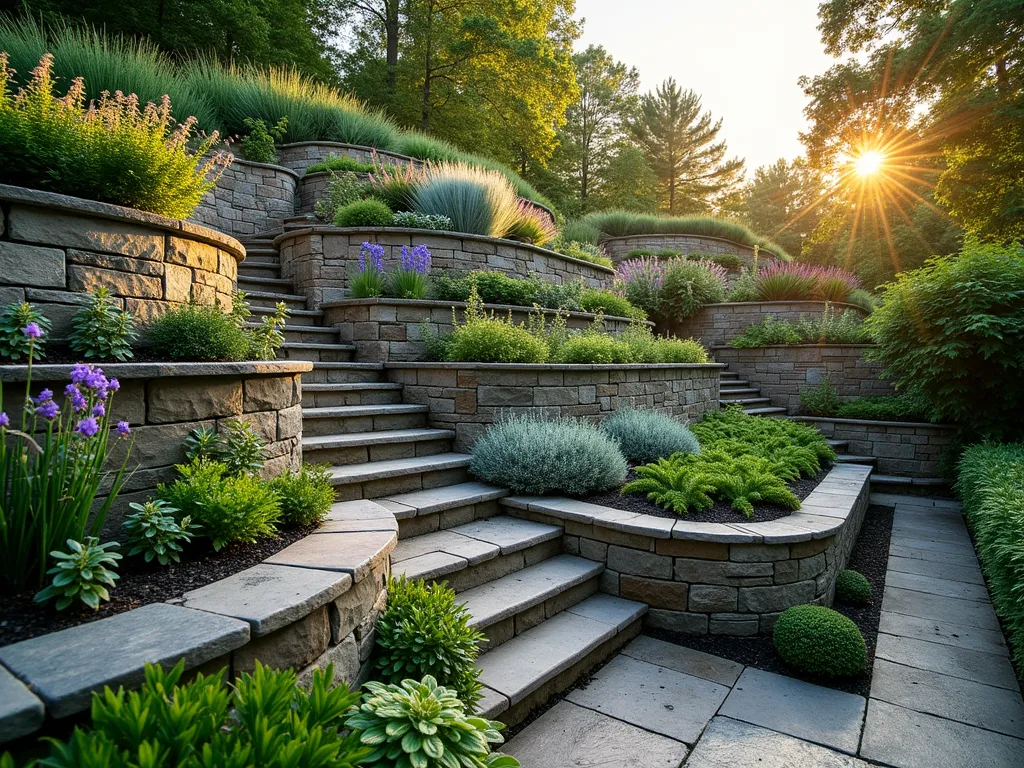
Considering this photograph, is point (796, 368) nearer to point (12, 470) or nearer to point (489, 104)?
point (12, 470)

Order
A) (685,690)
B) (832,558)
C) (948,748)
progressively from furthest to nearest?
(832,558) → (685,690) → (948,748)

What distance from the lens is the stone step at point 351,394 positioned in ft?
14.3

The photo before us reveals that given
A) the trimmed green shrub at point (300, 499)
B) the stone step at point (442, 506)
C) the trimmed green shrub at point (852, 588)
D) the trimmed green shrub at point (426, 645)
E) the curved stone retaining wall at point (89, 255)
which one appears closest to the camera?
the trimmed green shrub at point (426, 645)

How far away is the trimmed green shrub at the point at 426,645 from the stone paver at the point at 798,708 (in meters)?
1.32

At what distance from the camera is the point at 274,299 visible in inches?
225

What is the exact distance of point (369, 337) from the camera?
17.4 ft

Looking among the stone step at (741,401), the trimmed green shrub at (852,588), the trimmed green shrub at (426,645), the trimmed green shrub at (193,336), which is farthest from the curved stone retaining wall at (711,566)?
the stone step at (741,401)

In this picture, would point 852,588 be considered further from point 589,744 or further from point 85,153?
point 85,153

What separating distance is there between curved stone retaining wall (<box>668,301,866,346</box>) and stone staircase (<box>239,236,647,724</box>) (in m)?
7.38

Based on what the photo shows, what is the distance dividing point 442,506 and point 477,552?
0.53 meters

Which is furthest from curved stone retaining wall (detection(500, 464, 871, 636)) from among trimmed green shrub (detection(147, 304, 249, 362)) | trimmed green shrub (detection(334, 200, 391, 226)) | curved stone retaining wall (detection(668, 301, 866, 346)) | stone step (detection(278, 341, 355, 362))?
curved stone retaining wall (detection(668, 301, 866, 346))

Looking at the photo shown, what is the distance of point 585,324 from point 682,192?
2441cm

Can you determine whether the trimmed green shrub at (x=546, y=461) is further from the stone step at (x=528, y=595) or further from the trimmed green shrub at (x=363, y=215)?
the trimmed green shrub at (x=363, y=215)

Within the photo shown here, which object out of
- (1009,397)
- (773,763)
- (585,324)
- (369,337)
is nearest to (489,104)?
(585,324)
